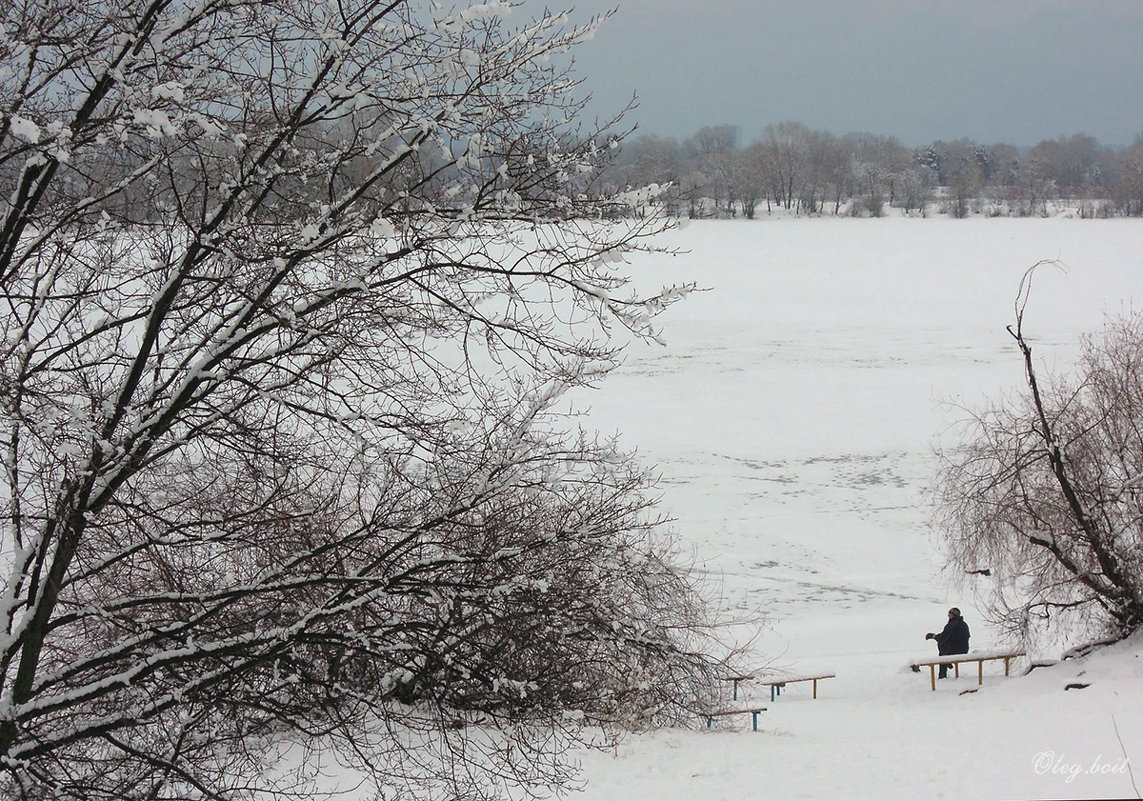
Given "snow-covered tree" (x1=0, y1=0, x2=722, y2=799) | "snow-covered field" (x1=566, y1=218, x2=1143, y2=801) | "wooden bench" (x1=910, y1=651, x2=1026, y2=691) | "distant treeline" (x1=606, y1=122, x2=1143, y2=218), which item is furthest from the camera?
"distant treeline" (x1=606, y1=122, x2=1143, y2=218)

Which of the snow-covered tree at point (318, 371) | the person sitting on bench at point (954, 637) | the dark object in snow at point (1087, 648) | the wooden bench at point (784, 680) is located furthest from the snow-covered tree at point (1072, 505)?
the snow-covered tree at point (318, 371)

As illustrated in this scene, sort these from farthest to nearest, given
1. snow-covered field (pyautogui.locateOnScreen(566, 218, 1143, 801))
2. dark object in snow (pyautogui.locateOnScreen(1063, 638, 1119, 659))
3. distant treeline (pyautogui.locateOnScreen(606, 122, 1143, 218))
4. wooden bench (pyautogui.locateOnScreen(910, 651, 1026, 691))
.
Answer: distant treeline (pyautogui.locateOnScreen(606, 122, 1143, 218)) < wooden bench (pyautogui.locateOnScreen(910, 651, 1026, 691)) < dark object in snow (pyautogui.locateOnScreen(1063, 638, 1119, 659)) < snow-covered field (pyautogui.locateOnScreen(566, 218, 1143, 801))

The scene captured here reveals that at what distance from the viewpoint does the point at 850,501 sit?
25.5 meters

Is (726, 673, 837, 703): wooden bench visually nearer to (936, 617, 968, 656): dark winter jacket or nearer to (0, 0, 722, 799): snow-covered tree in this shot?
(936, 617, 968, 656): dark winter jacket

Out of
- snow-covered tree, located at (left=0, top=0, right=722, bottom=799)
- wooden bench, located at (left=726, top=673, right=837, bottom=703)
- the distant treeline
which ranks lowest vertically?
wooden bench, located at (left=726, top=673, right=837, bottom=703)

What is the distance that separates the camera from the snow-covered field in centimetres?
1069

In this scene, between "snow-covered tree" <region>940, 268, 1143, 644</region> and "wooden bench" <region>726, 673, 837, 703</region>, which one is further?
"wooden bench" <region>726, 673, 837, 703</region>

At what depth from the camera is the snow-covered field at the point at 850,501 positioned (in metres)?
10.7

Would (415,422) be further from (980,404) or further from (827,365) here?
(827,365)

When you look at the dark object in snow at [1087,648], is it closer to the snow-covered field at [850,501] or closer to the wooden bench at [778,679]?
the snow-covered field at [850,501]

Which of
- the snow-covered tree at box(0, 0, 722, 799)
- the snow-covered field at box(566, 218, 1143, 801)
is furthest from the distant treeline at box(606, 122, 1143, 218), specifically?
the snow-covered tree at box(0, 0, 722, 799)

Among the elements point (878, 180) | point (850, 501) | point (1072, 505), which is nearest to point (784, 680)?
point (1072, 505)

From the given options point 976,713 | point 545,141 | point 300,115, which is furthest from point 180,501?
point 976,713

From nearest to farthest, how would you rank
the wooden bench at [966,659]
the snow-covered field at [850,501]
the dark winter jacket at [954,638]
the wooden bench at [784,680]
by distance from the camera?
the snow-covered field at [850,501] < the wooden bench at [784,680] < the wooden bench at [966,659] < the dark winter jacket at [954,638]
